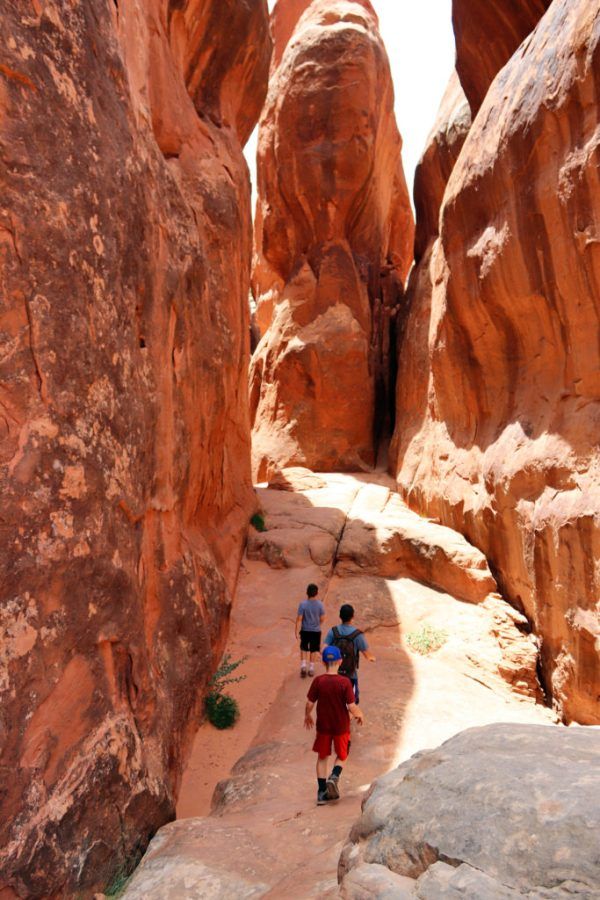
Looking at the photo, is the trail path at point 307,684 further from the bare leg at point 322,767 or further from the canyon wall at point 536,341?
the canyon wall at point 536,341

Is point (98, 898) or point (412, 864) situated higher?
point (412, 864)

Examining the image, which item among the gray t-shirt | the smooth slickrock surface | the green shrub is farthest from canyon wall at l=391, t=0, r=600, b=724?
the green shrub

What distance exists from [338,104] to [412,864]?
20.1 metres

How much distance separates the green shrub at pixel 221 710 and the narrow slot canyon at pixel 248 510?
0.23ft

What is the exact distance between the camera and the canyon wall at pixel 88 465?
4133 mm

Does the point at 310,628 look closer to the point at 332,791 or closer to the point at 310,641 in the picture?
the point at 310,641

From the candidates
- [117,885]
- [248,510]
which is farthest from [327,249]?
[117,885]

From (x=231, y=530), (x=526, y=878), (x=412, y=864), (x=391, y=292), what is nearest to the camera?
(x=526, y=878)

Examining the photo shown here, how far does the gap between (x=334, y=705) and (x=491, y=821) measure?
8.58 feet

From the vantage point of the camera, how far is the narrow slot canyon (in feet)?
13.0

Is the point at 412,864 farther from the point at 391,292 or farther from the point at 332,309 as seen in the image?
the point at 391,292

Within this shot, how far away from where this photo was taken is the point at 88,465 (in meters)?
4.86

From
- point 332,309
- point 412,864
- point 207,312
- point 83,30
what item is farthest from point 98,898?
point 332,309

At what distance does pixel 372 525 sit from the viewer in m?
12.6
